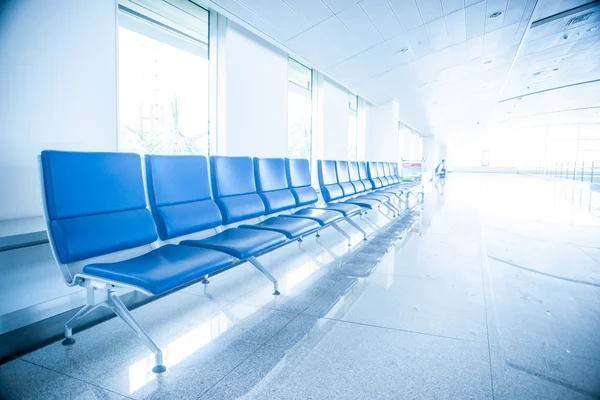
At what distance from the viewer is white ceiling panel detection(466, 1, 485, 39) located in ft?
15.4

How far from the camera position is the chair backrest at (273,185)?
2.89m

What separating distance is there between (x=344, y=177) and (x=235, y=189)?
7.85ft

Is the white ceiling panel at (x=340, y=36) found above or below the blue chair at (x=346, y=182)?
above

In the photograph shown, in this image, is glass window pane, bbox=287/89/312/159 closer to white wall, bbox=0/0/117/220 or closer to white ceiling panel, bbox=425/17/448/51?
white ceiling panel, bbox=425/17/448/51

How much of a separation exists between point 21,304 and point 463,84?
9.96m

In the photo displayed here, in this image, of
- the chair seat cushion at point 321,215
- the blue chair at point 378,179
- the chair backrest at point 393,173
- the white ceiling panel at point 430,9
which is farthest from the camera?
the chair backrest at point 393,173

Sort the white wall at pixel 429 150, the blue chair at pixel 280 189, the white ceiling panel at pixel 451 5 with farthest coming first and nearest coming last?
the white wall at pixel 429 150 < the white ceiling panel at pixel 451 5 < the blue chair at pixel 280 189

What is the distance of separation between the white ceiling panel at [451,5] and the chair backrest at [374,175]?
104 inches

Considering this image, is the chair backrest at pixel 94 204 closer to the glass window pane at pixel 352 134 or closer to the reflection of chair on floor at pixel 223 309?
the reflection of chair on floor at pixel 223 309

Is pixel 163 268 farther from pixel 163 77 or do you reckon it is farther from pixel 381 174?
pixel 381 174

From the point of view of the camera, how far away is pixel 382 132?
937cm

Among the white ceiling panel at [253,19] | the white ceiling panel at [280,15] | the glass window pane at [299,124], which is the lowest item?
the glass window pane at [299,124]

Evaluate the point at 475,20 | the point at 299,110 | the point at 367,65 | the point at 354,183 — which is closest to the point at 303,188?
the point at 354,183

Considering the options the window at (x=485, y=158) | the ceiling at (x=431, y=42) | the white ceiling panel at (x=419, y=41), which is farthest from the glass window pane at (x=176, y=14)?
the window at (x=485, y=158)
